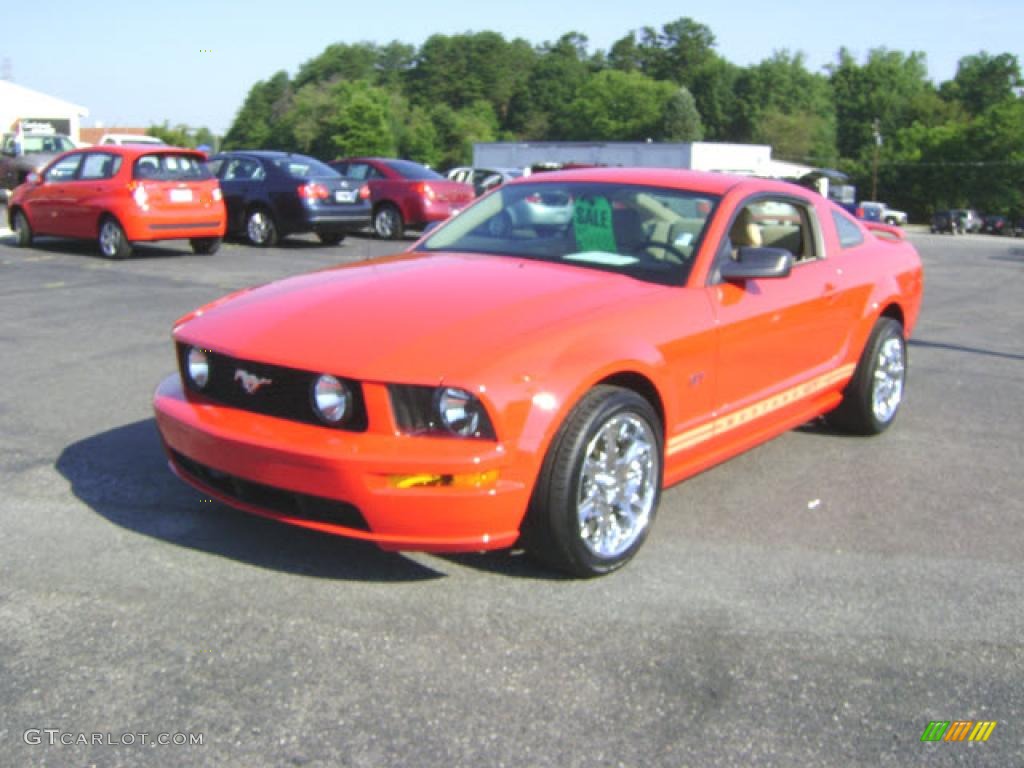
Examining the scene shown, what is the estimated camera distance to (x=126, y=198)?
46.8ft

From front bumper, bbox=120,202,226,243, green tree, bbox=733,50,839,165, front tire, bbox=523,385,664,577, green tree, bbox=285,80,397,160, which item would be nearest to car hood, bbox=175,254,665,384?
front tire, bbox=523,385,664,577

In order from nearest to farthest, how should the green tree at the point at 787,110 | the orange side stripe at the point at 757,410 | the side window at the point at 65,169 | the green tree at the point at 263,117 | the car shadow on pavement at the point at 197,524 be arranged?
the car shadow on pavement at the point at 197,524
the orange side stripe at the point at 757,410
the side window at the point at 65,169
the green tree at the point at 787,110
the green tree at the point at 263,117

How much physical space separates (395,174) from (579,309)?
52.4ft

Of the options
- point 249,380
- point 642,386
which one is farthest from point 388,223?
Answer: point 249,380

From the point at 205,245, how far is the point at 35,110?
48.3m

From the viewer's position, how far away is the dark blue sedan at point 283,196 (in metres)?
16.9

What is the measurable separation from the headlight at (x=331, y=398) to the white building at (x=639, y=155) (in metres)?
60.3

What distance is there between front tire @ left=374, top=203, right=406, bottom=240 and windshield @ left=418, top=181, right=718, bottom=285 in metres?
14.3

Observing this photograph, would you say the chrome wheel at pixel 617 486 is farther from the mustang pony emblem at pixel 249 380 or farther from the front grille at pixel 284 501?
the mustang pony emblem at pixel 249 380

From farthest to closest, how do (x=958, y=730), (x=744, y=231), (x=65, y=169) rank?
(x=65, y=169)
(x=744, y=231)
(x=958, y=730)

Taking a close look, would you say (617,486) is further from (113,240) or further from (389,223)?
(389,223)

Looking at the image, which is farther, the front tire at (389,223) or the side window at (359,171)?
the side window at (359,171)

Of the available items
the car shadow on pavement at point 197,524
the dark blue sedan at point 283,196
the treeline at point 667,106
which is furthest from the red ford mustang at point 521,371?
the treeline at point 667,106

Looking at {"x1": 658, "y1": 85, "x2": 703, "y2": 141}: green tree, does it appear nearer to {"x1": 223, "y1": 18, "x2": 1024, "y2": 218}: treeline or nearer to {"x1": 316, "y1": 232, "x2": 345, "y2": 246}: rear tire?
{"x1": 223, "y1": 18, "x2": 1024, "y2": 218}: treeline
